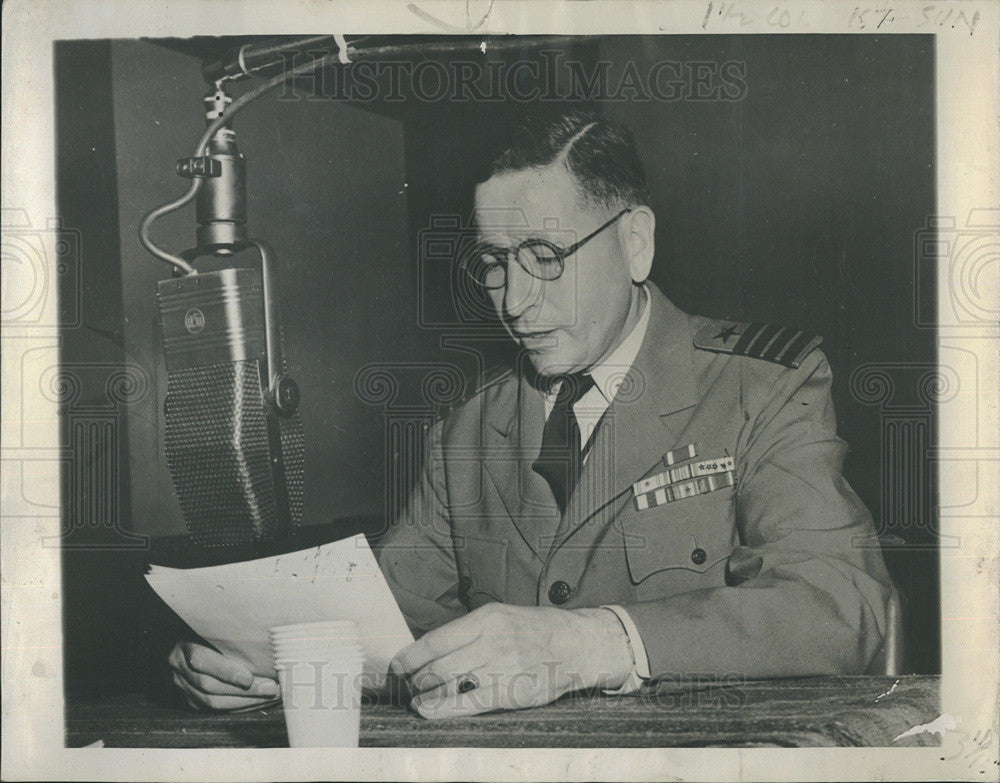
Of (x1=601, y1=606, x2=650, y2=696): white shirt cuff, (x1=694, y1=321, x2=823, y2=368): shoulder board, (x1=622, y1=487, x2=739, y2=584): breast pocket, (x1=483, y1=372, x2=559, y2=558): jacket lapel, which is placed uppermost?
(x1=694, y1=321, x2=823, y2=368): shoulder board

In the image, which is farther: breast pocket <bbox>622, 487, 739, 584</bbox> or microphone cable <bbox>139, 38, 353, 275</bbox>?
microphone cable <bbox>139, 38, 353, 275</bbox>

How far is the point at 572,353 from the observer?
72.1 inches

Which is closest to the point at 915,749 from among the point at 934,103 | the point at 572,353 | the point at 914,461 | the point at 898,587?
the point at 898,587

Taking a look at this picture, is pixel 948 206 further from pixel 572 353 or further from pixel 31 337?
pixel 31 337

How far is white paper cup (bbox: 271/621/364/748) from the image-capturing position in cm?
179

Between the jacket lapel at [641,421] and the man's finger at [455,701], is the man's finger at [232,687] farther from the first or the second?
the jacket lapel at [641,421]

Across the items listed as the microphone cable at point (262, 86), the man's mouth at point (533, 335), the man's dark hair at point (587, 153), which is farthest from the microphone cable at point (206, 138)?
the man's mouth at point (533, 335)

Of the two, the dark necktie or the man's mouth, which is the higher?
the man's mouth

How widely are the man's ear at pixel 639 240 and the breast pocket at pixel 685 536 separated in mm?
414

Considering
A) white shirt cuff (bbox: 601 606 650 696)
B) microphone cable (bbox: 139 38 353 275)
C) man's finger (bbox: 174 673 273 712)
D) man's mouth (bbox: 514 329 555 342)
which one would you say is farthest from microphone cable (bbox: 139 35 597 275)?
white shirt cuff (bbox: 601 606 650 696)

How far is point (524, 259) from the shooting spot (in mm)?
1822

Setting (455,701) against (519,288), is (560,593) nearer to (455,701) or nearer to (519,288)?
(455,701)

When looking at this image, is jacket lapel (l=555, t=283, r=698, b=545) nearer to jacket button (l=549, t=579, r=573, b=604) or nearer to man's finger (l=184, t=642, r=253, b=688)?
jacket button (l=549, t=579, r=573, b=604)

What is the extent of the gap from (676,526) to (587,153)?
0.69 m
